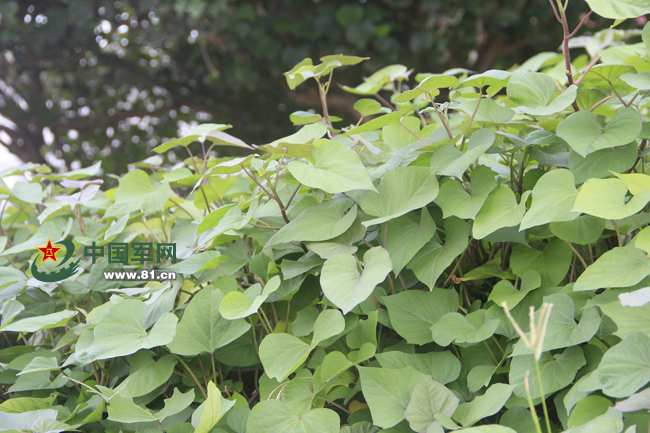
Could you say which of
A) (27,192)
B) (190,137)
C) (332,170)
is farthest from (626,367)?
(27,192)

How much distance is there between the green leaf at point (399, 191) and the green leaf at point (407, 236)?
1.1 inches

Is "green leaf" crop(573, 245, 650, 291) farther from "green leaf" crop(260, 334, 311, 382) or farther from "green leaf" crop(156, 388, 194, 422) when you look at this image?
"green leaf" crop(156, 388, 194, 422)

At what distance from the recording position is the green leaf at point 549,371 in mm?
466

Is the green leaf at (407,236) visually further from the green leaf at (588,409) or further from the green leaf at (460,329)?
the green leaf at (588,409)

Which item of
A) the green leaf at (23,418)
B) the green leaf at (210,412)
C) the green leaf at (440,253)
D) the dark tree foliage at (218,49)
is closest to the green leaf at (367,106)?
the green leaf at (440,253)

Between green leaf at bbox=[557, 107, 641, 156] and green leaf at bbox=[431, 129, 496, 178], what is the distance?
0.27ft

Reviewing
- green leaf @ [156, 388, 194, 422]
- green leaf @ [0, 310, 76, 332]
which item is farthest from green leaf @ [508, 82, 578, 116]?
green leaf @ [0, 310, 76, 332]

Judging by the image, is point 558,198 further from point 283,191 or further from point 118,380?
point 118,380

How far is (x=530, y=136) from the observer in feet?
2.00

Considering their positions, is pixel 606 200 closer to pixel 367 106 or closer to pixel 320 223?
pixel 320 223

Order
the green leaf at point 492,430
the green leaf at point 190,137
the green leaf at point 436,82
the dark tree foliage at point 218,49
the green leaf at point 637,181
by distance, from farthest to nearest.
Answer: the dark tree foliage at point 218,49, the green leaf at point 190,137, the green leaf at point 436,82, the green leaf at point 637,181, the green leaf at point 492,430

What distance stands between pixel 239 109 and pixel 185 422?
4.34 meters

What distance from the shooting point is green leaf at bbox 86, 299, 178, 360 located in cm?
56

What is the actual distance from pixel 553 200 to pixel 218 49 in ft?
13.9
